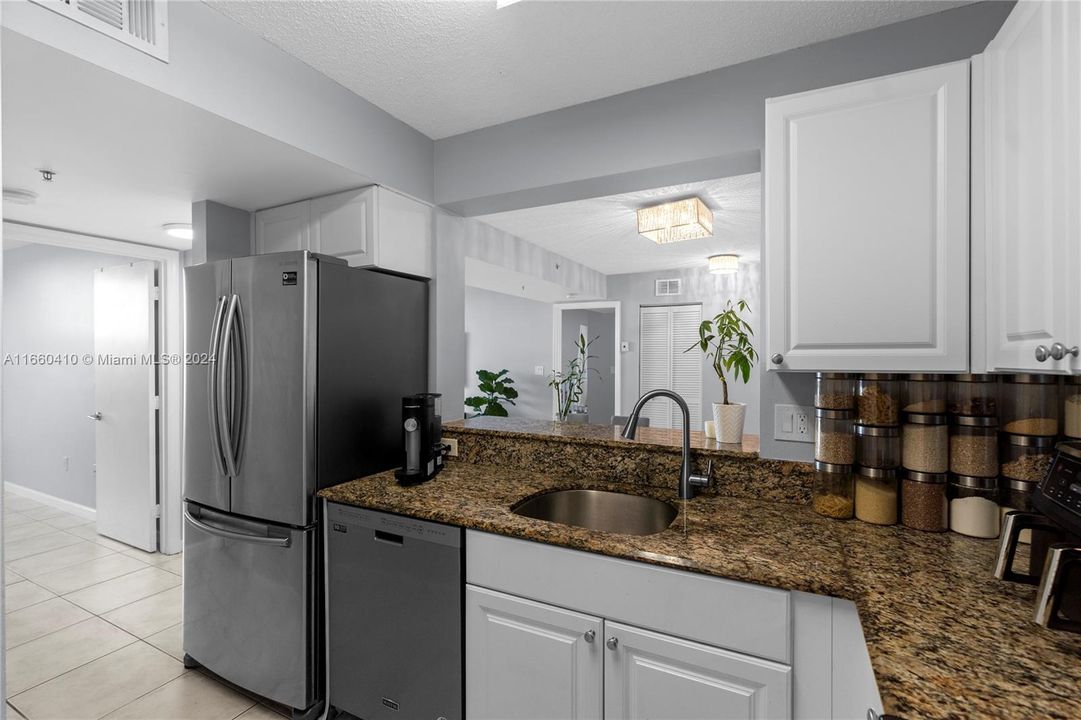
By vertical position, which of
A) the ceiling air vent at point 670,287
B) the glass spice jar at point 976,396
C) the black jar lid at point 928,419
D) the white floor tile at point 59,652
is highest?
the ceiling air vent at point 670,287

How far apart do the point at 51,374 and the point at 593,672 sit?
5527 mm

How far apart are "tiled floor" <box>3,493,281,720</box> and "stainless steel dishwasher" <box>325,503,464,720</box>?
0.47 m

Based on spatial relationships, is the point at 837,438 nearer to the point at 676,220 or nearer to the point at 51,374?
the point at 676,220

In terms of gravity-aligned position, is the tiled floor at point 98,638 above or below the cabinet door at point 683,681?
below

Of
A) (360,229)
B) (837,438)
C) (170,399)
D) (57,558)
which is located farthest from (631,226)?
(57,558)

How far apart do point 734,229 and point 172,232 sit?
400cm

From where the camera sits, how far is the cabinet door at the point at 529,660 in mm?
1463

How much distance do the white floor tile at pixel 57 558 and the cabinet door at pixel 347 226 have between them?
2.92 metres

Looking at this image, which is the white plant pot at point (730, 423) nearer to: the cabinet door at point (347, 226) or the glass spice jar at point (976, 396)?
the glass spice jar at point (976, 396)

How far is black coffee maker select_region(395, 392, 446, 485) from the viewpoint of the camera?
6.73ft

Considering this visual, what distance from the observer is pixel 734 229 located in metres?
4.27

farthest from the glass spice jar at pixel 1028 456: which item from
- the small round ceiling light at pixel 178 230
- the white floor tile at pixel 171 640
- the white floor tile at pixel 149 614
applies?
the small round ceiling light at pixel 178 230

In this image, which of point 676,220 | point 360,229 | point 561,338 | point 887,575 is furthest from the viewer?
point 561,338

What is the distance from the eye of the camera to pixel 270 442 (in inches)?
77.7
